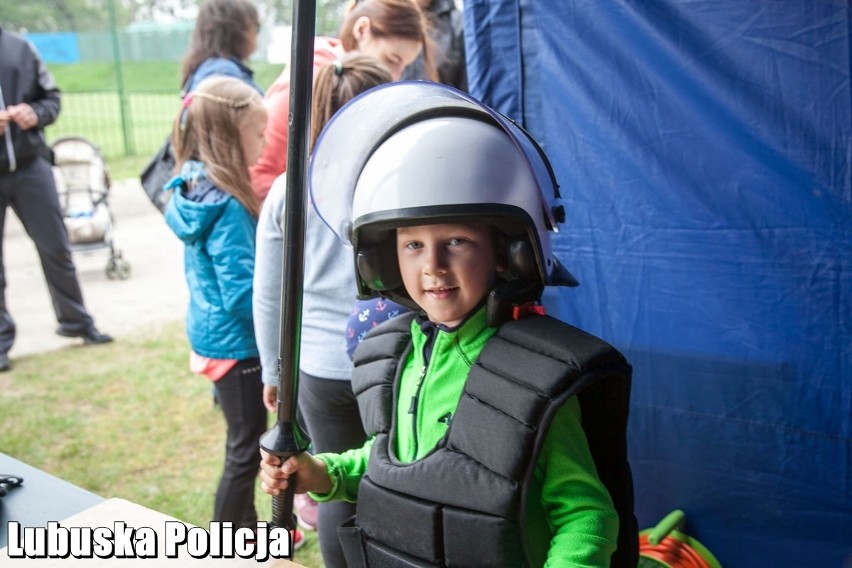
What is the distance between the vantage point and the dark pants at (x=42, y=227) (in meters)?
5.28

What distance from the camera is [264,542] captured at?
137cm

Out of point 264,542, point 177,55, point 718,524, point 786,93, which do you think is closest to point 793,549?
point 718,524

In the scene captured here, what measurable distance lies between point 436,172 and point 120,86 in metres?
12.8

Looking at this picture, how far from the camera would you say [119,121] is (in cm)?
1545

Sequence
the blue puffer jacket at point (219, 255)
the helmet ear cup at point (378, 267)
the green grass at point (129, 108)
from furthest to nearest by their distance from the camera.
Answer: the green grass at point (129, 108)
the blue puffer jacket at point (219, 255)
the helmet ear cup at point (378, 267)

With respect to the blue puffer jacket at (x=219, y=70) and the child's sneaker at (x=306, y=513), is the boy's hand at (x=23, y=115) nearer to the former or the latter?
the blue puffer jacket at (x=219, y=70)

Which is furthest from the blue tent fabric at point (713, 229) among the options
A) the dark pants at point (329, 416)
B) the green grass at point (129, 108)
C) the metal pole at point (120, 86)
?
the green grass at point (129, 108)

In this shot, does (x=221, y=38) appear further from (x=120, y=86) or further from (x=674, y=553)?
(x=120, y=86)

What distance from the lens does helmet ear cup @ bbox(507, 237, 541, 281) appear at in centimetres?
154

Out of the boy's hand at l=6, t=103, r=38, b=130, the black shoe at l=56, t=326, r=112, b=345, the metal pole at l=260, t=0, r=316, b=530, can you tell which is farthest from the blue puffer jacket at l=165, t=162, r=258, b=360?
the black shoe at l=56, t=326, r=112, b=345

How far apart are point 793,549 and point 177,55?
53.6ft

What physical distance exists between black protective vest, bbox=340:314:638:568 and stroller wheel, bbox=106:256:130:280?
6452mm

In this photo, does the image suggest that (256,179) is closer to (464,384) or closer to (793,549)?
(464,384)

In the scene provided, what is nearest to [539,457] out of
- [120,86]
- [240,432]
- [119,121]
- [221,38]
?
[240,432]
